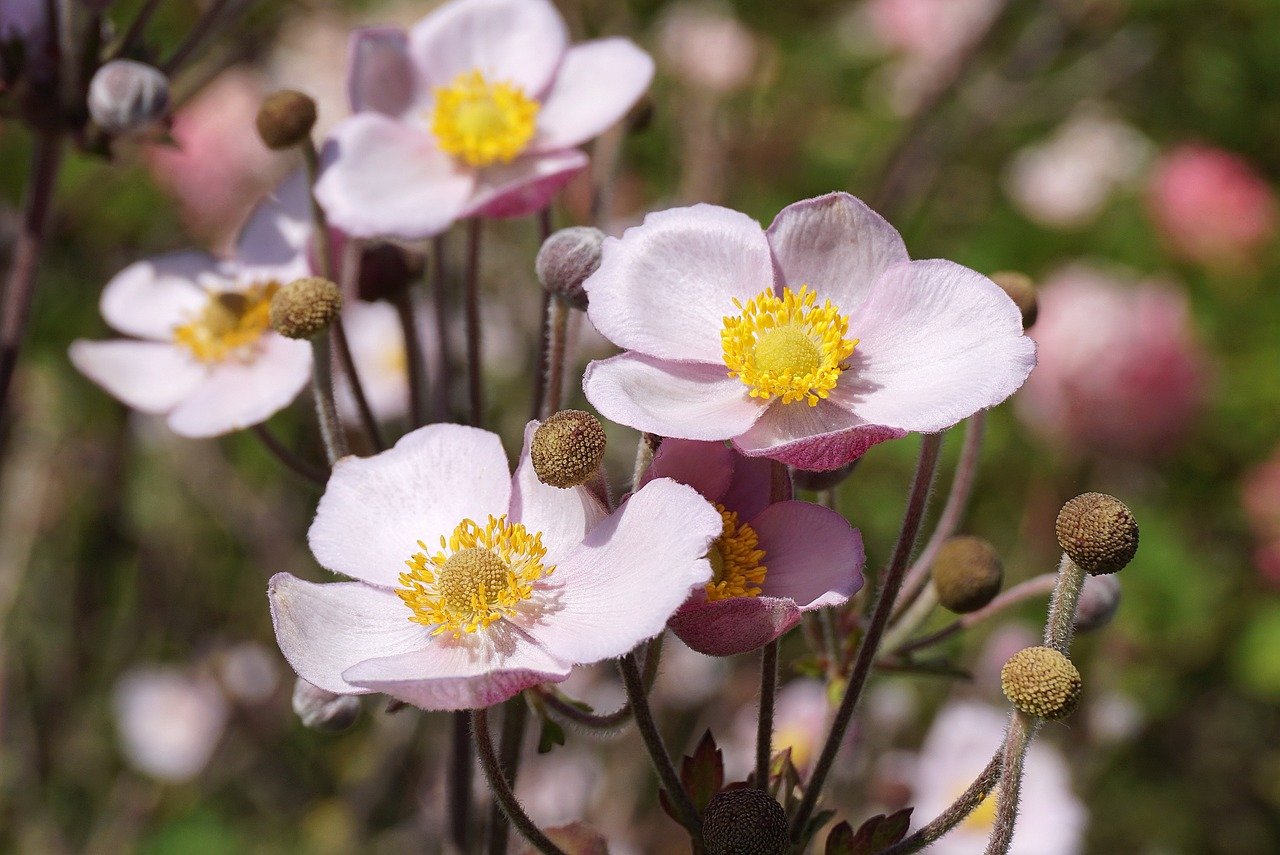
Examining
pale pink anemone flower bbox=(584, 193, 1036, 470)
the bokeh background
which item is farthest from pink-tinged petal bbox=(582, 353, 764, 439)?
the bokeh background

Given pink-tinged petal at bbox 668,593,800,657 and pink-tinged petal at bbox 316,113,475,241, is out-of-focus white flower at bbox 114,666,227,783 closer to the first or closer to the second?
pink-tinged petal at bbox 316,113,475,241

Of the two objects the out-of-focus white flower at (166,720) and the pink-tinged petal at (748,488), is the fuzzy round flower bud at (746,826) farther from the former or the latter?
the out-of-focus white flower at (166,720)

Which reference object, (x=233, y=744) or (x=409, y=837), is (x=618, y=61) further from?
(x=233, y=744)

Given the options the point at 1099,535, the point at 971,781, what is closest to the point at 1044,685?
the point at 1099,535

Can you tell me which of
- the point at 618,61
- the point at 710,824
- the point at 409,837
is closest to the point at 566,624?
the point at 710,824

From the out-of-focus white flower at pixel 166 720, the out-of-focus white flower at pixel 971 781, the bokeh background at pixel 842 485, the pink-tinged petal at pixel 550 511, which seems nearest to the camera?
the pink-tinged petal at pixel 550 511

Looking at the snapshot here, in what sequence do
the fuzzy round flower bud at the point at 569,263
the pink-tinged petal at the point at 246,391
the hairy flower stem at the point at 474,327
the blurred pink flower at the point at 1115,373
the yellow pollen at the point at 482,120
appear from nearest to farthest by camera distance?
the fuzzy round flower bud at the point at 569,263
the hairy flower stem at the point at 474,327
the pink-tinged petal at the point at 246,391
the yellow pollen at the point at 482,120
the blurred pink flower at the point at 1115,373

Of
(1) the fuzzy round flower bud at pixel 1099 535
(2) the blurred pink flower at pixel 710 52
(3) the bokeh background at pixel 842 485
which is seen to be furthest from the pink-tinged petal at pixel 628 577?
(2) the blurred pink flower at pixel 710 52
